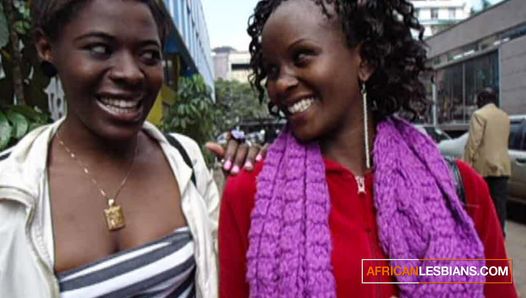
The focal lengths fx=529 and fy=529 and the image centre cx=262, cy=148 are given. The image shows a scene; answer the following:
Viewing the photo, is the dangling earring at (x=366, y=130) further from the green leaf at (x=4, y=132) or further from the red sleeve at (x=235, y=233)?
the green leaf at (x=4, y=132)

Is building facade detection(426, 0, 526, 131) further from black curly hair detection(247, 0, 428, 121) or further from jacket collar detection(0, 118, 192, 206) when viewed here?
jacket collar detection(0, 118, 192, 206)

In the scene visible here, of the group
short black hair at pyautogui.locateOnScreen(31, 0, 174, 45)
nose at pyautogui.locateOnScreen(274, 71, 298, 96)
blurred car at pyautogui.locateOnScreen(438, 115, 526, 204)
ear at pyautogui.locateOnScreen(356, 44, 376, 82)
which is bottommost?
blurred car at pyautogui.locateOnScreen(438, 115, 526, 204)

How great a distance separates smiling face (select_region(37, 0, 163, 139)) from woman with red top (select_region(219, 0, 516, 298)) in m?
0.36

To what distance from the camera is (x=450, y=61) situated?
19.6 metres

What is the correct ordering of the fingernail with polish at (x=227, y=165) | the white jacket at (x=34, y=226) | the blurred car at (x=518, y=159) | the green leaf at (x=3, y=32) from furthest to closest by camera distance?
the blurred car at (x=518, y=159) < the green leaf at (x=3, y=32) < the fingernail with polish at (x=227, y=165) < the white jacket at (x=34, y=226)

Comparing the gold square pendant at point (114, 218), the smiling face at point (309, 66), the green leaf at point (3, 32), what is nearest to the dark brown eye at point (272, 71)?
the smiling face at point (309, 66)

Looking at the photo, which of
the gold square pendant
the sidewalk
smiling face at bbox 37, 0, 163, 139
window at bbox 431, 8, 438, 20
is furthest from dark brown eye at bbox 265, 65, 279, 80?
window at bbox 431, 8, 438, 20

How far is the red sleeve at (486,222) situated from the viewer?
5.15 ft

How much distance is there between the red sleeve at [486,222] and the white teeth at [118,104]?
39.6 inches

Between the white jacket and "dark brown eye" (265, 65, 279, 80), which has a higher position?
"dark brown eye" (265, 65, 279, 80)

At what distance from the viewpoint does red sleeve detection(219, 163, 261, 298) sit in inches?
60.9

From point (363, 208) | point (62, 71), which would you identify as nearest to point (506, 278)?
point (363, 208)

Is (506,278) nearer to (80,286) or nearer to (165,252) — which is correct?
(165,252)

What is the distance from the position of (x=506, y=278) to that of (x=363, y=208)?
0.48m
